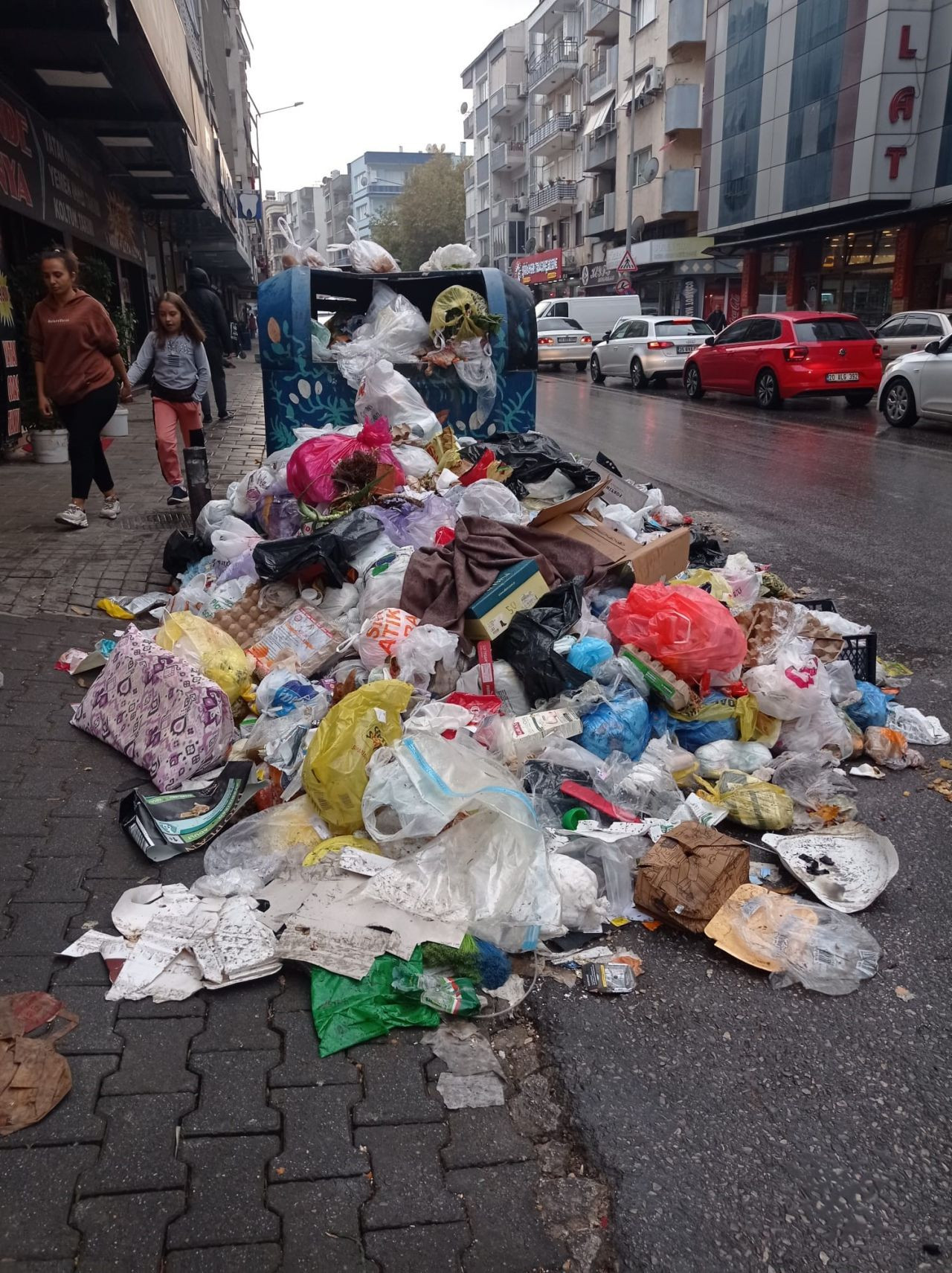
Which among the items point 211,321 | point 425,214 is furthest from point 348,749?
point 425,214

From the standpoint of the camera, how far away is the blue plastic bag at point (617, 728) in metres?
3.42

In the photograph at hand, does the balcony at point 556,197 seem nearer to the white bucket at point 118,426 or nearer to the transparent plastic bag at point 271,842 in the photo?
the white bucket at point 118,426

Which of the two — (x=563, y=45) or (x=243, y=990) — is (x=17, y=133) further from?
(x=563, y=45)

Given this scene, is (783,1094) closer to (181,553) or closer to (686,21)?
(181,553)

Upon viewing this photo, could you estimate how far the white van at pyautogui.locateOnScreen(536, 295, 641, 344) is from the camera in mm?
29922

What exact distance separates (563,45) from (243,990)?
59.7m

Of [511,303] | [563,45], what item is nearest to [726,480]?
[511,303]

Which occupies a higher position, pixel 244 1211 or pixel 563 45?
pixel 563 45

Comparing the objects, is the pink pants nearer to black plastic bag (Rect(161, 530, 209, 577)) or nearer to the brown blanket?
black plastic bag (Rect(161, 530, 209, 577))

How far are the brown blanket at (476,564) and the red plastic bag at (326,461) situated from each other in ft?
3.19

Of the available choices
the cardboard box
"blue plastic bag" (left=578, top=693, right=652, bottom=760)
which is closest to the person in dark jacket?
the cardboard box

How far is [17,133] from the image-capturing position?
9.59 meters

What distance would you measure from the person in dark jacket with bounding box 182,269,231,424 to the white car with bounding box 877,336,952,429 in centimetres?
894

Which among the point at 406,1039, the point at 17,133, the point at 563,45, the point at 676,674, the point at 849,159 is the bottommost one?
the point at 406,1039
